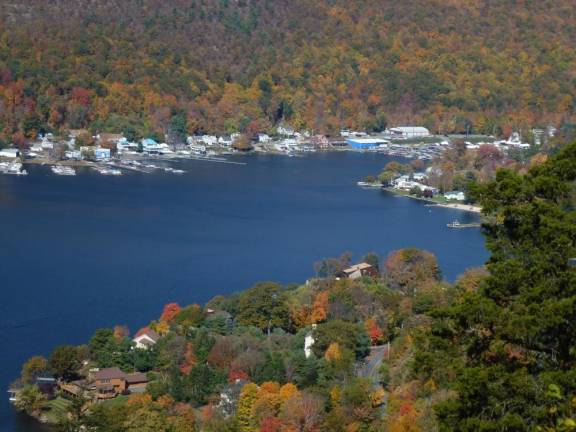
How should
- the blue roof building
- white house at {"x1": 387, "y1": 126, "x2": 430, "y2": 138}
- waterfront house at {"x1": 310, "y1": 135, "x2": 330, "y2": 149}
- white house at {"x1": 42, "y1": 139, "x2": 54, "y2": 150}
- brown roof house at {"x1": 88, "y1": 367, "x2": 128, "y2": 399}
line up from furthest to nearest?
white house at {"x1": 387, "y1": 126, "x2": 430, "y2": 138}
waterfront house at {"x1": 310, "y1": 135, "x2": 330, "y2": 149}
the blue roof building
white house at {"x1": 42, "y1": 139, "x2": 54, "y2": 150}
brown roof house at {"x1": 88, "y1": 367, "x2": 128, "y2": 399}

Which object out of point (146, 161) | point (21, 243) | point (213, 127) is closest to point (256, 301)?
point (21, 243)

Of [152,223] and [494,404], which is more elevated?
[494,404]

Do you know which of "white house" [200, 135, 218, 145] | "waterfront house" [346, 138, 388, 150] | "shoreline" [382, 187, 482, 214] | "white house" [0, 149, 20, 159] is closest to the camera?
"shoreline" [382, 187, 482, 214]

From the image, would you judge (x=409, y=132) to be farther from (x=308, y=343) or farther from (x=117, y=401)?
(x=117, y=401)

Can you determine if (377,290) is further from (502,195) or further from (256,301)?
(502,195)

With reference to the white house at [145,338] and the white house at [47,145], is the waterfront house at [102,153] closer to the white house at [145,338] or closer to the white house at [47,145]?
the white house at [47,145]

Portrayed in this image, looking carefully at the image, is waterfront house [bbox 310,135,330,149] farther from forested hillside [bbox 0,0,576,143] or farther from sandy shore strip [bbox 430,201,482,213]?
sandy shore strip [bbox 430,201,482,213]

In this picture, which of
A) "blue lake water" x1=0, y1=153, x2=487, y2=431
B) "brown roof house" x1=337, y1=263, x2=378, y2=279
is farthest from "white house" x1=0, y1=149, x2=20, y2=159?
"brown roof house" x1=337, y1=263, x2=378, y2=279
